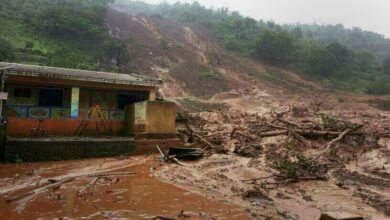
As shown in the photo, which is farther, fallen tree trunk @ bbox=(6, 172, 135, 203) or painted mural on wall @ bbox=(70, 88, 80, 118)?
painted mural on wall @ bbox=(70, 88, 80, 118)

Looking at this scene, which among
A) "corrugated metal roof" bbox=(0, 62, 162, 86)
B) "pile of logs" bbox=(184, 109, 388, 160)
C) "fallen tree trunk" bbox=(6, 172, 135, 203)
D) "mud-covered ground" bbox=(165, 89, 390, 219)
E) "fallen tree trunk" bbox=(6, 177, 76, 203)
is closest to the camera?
"mud-covered ground" bbox=(165, 89, 390, 219)

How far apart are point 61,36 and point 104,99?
1227 inches

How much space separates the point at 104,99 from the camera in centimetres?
2053

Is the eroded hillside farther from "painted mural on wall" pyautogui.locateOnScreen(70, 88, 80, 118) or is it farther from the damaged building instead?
"painted mural on wall" pyautogui.locateOnScreen(70, 88, 80, 118)

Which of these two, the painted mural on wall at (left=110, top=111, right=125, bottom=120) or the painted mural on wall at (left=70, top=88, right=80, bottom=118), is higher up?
the painted mural on wall at (left=70, top=88, right=80, bottom=118)

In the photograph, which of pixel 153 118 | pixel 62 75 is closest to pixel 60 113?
pixel 62 75

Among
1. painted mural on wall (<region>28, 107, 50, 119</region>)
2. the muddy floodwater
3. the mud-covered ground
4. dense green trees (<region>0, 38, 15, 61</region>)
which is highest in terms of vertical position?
dense green trees (<region>0, 38, 15, 61</region>)

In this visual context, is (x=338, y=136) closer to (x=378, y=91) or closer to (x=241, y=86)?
(x=241, y=86)

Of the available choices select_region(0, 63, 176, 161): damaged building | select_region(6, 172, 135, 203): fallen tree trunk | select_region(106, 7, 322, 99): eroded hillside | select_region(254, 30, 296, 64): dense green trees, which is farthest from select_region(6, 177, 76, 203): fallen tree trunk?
select_region(254, 30, 296, 64): dense green trees

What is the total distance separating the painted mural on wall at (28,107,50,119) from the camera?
18.5 meters

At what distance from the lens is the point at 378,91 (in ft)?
156

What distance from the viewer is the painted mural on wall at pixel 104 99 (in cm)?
2023

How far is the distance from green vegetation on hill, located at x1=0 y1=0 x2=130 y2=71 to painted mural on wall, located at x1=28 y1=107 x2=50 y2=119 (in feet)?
68.2

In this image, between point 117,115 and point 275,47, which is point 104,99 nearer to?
point 117,115
